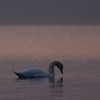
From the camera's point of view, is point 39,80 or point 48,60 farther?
point 48,60

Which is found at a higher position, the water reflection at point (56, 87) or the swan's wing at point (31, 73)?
the swan's wing at point (31, 73)

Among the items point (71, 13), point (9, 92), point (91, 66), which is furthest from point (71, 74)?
point (71, 13)

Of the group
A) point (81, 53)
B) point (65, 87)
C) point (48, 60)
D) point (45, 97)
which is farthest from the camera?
point (81, 53)

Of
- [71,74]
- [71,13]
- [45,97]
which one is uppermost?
[71,13]

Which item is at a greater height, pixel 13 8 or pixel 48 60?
pixel 13 8

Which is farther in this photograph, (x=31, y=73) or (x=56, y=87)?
(x=31, y=73)

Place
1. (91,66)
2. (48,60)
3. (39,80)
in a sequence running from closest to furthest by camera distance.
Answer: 1. (39,80)
2. (91,66)
3. (48,60)

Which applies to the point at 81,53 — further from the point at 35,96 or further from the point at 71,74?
the point at 35,96

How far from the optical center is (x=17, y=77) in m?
29.1

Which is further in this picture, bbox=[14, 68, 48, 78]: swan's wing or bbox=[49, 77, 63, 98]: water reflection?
bbox=[14, 68, 48, 78]: swan's wing

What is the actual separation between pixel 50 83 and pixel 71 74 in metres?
2.79

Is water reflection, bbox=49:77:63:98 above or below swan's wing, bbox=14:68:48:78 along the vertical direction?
below

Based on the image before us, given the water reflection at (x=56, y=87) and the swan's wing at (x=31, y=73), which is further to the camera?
the swan's wing at (x=31, y=73)

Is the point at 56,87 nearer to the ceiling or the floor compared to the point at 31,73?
nearer to the floor
